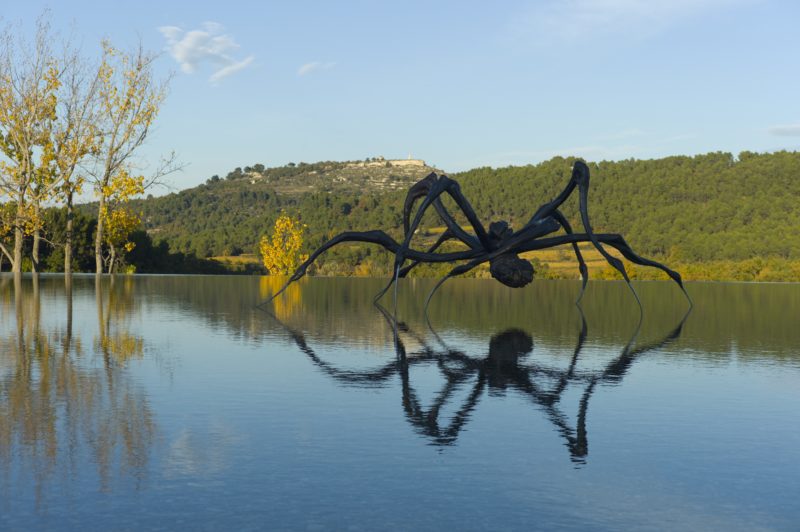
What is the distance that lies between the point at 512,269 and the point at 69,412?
36.1 feet

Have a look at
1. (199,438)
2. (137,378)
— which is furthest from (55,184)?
(199,438)

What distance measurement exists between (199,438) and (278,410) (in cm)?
122

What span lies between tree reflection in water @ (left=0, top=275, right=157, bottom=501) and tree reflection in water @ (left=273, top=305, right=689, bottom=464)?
2.16 m

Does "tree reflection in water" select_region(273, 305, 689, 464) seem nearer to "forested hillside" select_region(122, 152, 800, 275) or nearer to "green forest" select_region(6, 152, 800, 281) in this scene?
"green forest" select_region(6, 152, 800, 281)

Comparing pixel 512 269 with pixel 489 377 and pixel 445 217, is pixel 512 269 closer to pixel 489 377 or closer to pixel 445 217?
pixel 445 217

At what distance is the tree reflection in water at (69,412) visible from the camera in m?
5.12

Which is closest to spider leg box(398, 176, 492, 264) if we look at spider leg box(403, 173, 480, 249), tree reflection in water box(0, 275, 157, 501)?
spider leg box(403, 173, 480, 249)

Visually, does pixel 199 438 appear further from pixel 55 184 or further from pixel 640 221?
pixel 640 221

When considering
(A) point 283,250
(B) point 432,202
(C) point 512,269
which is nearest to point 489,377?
(C) point 512,269

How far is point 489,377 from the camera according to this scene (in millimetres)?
9180

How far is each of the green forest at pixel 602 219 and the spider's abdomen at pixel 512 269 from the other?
1777 inches

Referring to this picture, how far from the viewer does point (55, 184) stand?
139 ft

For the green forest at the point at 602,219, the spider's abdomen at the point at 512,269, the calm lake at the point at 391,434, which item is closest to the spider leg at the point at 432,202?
Result: the spider's abdomen at the point at 512,269

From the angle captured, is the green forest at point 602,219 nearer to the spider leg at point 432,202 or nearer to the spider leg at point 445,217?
the spider leg at point 445,217
